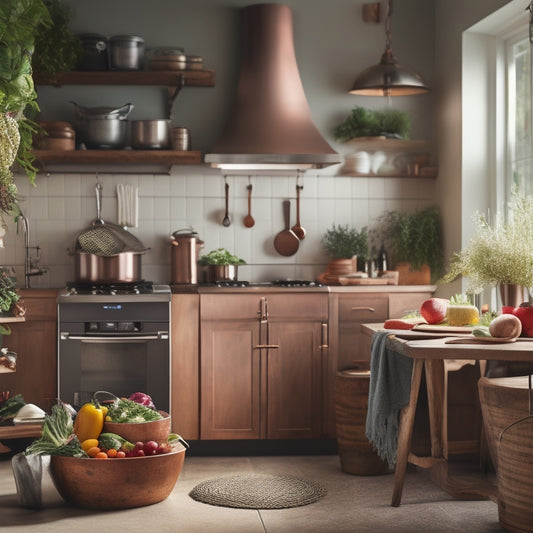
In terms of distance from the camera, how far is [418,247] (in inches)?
228

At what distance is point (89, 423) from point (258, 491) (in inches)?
35.4

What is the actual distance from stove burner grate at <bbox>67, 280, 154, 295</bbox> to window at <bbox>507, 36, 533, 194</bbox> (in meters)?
2.23

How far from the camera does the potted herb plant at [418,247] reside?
19.0 ft

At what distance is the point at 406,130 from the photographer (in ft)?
19.2

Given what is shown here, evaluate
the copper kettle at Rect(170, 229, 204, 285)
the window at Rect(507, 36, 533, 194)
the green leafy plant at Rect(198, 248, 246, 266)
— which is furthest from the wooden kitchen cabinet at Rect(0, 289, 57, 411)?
the window at Rect(507, 36, 533, 194)

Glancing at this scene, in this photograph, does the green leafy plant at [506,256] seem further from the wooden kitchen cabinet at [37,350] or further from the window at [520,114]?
the wooden kitchen cabinet at [37,350]

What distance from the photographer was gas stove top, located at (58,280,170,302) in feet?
16.9

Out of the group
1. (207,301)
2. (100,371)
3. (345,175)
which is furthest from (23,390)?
(345,175)

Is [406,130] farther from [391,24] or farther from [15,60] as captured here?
[15,60]

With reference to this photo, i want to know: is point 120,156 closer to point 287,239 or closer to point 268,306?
point 287,239

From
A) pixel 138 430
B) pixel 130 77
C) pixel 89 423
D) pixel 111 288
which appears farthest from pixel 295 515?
pixel 130 77

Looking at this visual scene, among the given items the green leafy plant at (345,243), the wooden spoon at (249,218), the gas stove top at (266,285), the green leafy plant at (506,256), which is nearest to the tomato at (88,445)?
the gas stove top at (266,285)

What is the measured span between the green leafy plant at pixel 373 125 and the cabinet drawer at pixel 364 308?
3.58 ft

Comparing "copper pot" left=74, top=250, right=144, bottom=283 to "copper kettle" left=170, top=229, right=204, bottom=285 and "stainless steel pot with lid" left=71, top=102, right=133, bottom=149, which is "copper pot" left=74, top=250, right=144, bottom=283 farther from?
"stainless steel pot with lid" left=71, top=102, right=133, bottom=149
